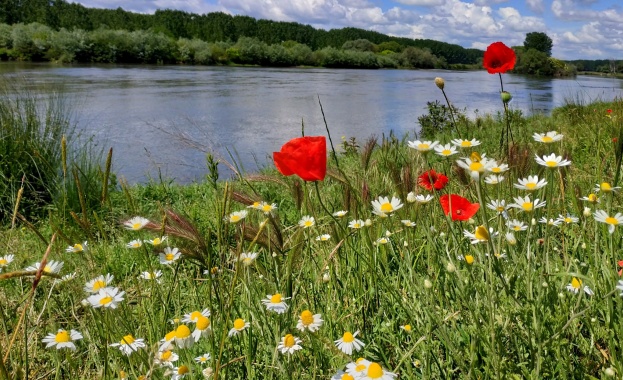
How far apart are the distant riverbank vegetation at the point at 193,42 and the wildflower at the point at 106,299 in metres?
2.37

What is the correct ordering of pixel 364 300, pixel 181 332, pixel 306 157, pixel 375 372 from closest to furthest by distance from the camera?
pixel 375 372, pixel 181 332, pixel 306 157, pixel 364 300

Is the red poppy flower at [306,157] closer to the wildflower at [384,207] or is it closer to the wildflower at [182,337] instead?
the wildflower at [384,207]

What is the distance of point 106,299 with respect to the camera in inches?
30.4

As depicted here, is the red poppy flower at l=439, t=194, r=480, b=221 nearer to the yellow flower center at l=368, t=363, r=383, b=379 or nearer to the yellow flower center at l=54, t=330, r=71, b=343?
the yellow flower center at l=368, t=363, r=383, b=379

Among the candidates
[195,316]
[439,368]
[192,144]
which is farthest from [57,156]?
[439,368]

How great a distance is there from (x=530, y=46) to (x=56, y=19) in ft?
151

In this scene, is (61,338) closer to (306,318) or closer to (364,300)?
(306,318)

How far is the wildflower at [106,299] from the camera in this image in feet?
2.48

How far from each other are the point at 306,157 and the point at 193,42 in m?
42.8

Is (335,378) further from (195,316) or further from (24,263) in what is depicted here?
(24,263)

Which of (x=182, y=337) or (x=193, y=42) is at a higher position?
(x=193, y=42)

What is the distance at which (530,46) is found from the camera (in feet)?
115

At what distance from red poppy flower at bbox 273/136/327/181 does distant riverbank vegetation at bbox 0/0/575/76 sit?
2003mm

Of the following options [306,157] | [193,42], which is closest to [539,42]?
[193,42]
